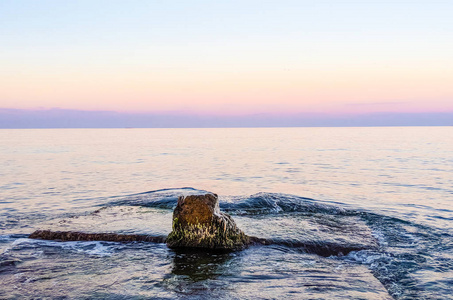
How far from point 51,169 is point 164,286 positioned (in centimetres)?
2933

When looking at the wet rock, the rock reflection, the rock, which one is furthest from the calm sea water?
the rock

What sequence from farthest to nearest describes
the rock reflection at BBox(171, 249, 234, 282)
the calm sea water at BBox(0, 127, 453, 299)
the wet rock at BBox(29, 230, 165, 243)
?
1. the wet rock at BBox(29, 230, 165, 243)
2. the rock reflection at BBox(171, 249, 234, 282)
3. the calm sea water at BBox(0, 127, 453, 299)

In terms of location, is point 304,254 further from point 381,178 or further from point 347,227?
point 381,178

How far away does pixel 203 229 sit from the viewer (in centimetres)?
999

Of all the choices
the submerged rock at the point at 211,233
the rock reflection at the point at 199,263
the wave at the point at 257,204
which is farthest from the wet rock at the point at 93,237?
the wave at the point at 257,204

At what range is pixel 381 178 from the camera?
2747cm

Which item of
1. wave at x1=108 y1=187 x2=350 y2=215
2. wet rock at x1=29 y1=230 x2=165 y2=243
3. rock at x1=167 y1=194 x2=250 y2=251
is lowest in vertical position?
wave at x1=108 y1=187 x2=350 y2=215

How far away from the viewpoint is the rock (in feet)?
32.5

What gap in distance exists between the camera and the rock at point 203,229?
990 cm

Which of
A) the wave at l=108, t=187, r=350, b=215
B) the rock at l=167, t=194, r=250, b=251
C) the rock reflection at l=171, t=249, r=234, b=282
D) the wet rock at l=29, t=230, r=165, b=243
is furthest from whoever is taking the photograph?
the wave at l=108, t=187, r=350, b=215

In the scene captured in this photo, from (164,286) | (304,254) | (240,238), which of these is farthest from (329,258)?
(164,286)

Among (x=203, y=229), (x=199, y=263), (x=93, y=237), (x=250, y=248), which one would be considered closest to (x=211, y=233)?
(x=203, y=229)

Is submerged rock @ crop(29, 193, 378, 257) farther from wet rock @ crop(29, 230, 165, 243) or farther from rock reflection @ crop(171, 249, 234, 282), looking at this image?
rock reflection @ crop(171, 249, 234, 282)

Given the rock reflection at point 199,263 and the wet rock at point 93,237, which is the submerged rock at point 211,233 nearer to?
the wet rock at point 93,237
